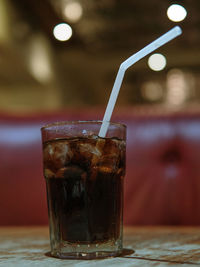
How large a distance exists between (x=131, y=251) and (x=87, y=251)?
0.29 ft

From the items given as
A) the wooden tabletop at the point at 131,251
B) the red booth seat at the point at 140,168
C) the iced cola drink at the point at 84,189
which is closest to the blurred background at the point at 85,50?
the red booth seat at the point at 140,168

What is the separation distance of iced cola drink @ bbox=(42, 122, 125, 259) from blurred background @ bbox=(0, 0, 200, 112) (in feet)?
12.6

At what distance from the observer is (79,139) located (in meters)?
0.70

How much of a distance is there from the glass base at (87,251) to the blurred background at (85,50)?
392cm

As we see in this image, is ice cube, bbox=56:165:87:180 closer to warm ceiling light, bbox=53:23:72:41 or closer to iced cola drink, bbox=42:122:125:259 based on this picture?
iced cola drink, bbox=42:122:125:259

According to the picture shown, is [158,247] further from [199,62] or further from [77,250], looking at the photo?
[199,62]

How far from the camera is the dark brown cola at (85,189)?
2.26 feet

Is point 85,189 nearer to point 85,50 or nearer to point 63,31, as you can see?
point 63,31

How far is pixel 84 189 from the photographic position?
2.27ft

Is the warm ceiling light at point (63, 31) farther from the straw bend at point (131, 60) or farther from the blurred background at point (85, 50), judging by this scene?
the straw bend at point (131, 60)

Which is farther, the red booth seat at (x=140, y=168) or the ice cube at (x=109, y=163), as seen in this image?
the red booth seat at (x=140, y=168)

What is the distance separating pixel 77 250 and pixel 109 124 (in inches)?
8.2

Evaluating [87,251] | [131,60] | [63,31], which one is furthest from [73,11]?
[87,251]

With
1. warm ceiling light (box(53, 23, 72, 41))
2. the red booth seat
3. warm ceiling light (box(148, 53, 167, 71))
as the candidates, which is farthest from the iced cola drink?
warm ceiling light (box(148, 53, 167, 71))
